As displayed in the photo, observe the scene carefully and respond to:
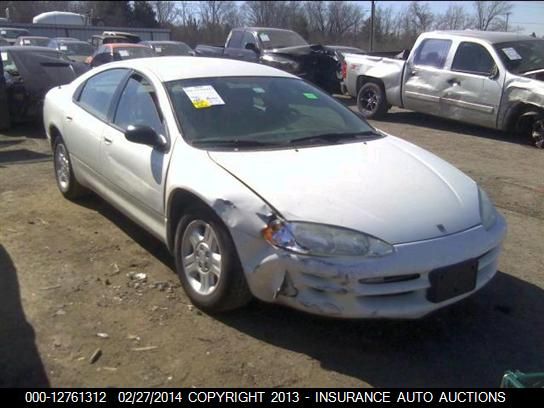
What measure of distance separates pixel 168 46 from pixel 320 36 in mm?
19127

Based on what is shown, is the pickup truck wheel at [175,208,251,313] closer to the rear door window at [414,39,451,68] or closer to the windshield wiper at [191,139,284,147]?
the windshield wiper at [191,139,284,147]

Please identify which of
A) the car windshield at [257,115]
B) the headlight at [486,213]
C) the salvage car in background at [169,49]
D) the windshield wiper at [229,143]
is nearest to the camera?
the headlight at [486,213]

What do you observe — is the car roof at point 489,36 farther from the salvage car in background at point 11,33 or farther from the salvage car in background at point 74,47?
the salvage car in background at point 11,33

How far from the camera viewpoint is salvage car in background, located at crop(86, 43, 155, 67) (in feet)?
49.0

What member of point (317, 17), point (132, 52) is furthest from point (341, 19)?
point (132, 52)

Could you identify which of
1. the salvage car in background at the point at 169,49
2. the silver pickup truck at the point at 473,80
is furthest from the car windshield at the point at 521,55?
the salvage car in background at the point at 169,49

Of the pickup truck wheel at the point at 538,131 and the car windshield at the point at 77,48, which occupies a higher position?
the car windshield at the point at 77,48

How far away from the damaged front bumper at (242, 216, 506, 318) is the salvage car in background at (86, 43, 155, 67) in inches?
509

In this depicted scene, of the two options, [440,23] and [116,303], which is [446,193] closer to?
[116,303]

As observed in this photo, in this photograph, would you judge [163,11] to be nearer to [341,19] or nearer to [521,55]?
[341,19]

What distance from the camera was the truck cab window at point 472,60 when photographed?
9117mm

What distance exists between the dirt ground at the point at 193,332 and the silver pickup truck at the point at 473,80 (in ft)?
14.6

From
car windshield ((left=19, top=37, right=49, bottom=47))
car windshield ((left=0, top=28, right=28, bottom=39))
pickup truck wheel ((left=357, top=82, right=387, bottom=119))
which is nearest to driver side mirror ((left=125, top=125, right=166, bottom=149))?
pickup truck wheel ((left=357, top=82, right=387, bottom=119))

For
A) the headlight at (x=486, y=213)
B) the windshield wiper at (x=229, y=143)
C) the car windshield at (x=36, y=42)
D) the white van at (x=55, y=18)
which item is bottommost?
the headlight at (x=486, y=213)
